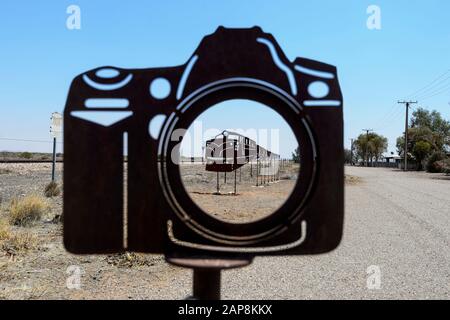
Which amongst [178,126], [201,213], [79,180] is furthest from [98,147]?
[201,213]

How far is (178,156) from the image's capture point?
204 cm

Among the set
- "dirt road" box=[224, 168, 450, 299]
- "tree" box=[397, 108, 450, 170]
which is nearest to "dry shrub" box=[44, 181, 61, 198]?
"dirt road" box=[224, 168, 450, 299]

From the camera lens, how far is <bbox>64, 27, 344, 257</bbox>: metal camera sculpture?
198 centimetres

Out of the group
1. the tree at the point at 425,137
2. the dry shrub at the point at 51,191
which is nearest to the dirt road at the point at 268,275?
the dry shrub at the point at 51,191

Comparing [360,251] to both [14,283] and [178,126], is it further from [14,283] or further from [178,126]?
[178,126]

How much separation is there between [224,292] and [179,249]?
126 inches

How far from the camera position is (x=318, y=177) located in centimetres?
199

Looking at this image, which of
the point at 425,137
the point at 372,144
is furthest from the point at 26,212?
the point at 372,144

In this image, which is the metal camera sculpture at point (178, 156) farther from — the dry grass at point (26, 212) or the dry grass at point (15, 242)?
the dry grass at point (26, 212)

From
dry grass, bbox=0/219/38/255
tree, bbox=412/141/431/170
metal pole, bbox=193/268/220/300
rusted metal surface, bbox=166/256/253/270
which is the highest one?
tree, bbox=412/141/431/170

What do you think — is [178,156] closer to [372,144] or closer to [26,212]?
[26,212]

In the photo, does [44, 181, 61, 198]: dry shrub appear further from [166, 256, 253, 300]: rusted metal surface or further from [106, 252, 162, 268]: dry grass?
[166, 256, 253, 300]: rusted metal surface

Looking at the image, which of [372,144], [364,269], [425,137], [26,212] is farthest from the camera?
[372,144]

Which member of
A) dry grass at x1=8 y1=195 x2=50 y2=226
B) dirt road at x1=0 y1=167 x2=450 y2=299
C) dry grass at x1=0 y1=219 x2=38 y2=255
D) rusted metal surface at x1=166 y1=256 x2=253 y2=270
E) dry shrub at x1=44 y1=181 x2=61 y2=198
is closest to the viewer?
rusted metal surface at x1=166 y1=256 x2=253 y2=270
